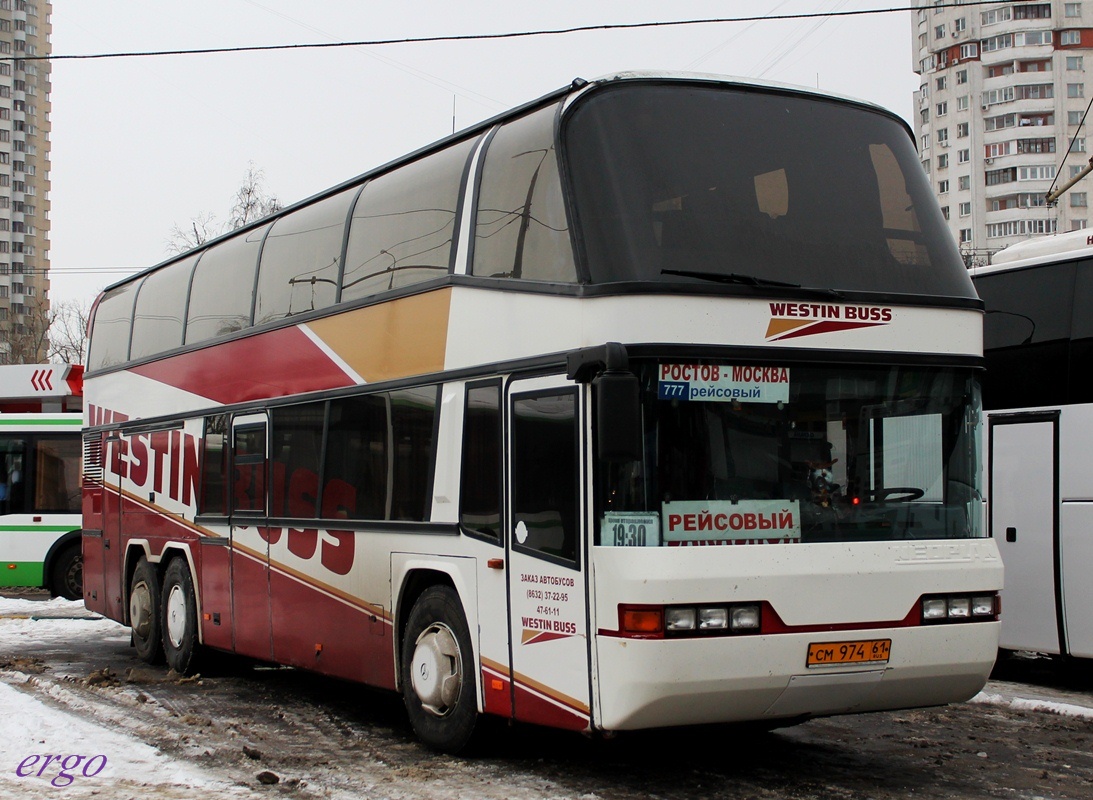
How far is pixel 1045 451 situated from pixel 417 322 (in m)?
5.82

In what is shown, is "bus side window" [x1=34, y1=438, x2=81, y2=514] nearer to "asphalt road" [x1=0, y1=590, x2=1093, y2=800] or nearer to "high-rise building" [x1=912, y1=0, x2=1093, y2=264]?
"asphalt road" [x1=0, y1=590, x2=1093, y2=800]

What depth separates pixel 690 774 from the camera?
25.4 feet

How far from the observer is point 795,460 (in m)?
7.15

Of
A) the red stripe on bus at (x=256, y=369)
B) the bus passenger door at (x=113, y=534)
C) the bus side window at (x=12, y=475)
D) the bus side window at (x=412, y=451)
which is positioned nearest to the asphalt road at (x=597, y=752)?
the bus side window at (x=412, y=451)

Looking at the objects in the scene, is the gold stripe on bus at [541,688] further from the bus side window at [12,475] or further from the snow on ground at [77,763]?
the bus side window at [12,475]

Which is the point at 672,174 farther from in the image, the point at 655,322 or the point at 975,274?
the point at 975,274

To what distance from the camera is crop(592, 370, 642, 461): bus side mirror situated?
658 centimetres

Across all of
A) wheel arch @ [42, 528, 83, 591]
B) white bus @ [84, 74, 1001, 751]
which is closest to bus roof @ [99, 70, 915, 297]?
white bus @ [84, 74, 1001, 751]

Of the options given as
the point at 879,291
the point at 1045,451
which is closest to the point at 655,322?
the point at 879,291

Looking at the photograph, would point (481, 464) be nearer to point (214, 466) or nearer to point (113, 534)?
point (214, 466)

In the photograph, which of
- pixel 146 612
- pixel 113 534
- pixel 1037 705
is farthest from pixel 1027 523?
pixel 113 534

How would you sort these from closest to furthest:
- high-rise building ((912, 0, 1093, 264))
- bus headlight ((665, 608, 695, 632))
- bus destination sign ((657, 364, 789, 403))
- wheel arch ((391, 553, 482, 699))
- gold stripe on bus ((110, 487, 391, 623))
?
bus headlight ((665, 608, 695, 632)) → bus destination sign ((657, 364, 789, 403)) → wheel arch ((391, 553, 482, 699)) → gold stripe on bus ((110, 487, 391, 623)) → high-rise building ((912, 0, 1093, 264))

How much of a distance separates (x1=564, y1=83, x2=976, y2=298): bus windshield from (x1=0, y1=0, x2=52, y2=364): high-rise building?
120127 millimetres

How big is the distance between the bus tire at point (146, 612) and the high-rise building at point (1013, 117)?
275ft
